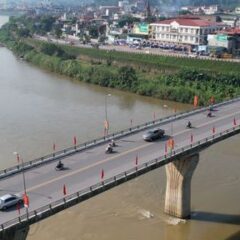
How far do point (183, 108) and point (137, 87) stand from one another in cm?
993

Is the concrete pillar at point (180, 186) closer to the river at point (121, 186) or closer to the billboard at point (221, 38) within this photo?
the river at point (121, 186)

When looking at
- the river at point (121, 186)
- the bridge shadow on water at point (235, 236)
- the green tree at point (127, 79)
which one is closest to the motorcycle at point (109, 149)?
the river at point (121, 186)

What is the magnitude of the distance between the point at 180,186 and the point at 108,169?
20.6 ft

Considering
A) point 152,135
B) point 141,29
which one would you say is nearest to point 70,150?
point 152,135

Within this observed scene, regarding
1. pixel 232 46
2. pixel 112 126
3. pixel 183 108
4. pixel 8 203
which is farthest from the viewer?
pixel 232 46

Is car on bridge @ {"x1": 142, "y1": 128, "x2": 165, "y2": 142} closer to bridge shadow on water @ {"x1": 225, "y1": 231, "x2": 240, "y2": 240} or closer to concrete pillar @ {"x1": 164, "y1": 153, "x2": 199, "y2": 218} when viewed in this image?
concrete pillar @ {"x1": 164, "y1": 153, "x2": 199, "y2": 218}

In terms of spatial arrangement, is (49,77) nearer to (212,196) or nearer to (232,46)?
(232,46)

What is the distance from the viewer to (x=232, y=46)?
83625mm

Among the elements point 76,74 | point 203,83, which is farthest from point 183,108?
point 76,74

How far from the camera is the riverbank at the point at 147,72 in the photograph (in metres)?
62.8

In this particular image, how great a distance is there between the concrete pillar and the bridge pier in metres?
12.1

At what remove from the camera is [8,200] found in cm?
2195

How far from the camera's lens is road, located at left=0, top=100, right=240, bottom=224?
23.5m

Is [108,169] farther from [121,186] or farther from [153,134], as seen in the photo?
[121,186]
